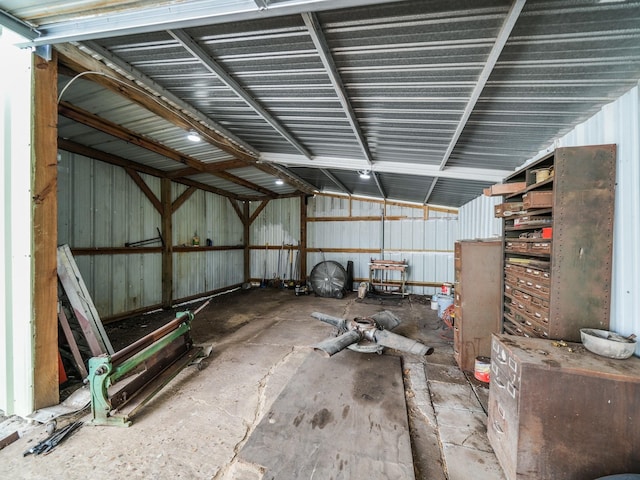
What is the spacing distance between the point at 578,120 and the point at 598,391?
2168 mm

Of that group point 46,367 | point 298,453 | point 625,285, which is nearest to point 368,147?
point 625,285

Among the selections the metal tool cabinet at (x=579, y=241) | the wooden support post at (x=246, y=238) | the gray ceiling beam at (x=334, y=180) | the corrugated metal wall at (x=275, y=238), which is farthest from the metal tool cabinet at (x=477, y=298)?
the wooden support post at (x=246, y=238)

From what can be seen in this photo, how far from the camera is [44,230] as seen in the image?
2145 millimetres

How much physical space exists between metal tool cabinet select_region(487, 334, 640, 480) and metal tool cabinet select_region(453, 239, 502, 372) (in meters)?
1.38

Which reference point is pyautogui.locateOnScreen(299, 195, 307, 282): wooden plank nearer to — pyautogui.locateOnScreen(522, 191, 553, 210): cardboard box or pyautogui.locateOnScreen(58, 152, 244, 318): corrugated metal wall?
pyautogui.locateOnScreen(58, 152, 244, 318): corrugated metal wall

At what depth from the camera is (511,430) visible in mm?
1549

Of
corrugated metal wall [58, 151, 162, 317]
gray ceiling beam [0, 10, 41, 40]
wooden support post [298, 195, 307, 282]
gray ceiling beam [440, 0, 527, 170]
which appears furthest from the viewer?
wooden support post [298, 195, 307, 282]

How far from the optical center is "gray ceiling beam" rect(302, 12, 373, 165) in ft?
5.06

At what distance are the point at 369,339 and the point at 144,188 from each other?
17.8 ft

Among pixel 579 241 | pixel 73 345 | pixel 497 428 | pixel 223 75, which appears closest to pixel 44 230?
pixel 73 345

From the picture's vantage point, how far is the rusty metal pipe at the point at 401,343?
2.64 meters

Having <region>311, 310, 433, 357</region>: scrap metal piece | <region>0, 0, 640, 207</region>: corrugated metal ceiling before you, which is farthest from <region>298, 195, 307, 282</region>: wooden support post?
<region>0, 0, 640, 207</region>: corrugated metal ceiling

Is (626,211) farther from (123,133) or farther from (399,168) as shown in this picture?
(123,133)

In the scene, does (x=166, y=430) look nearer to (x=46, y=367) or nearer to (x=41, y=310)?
(x=46, y=367)
